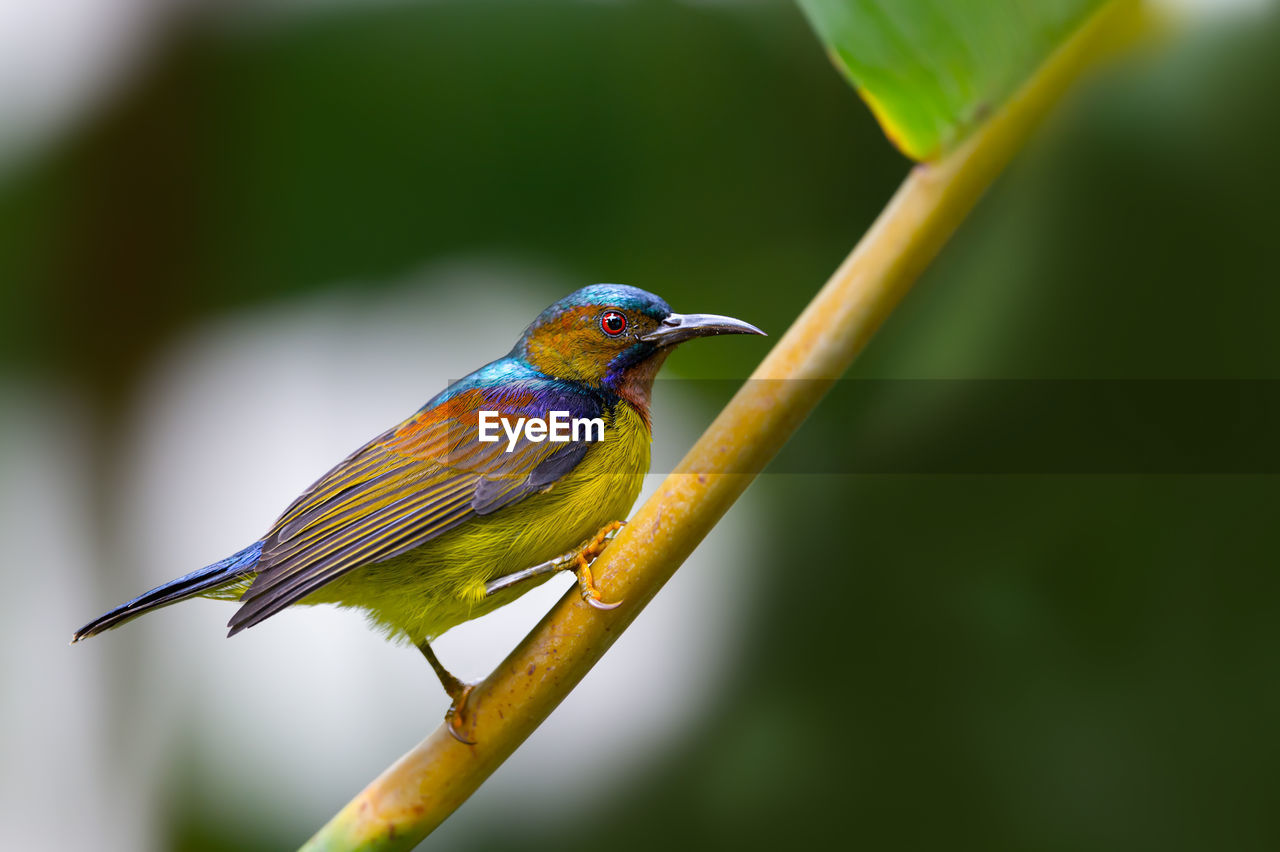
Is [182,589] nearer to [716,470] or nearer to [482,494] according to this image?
[482,494]

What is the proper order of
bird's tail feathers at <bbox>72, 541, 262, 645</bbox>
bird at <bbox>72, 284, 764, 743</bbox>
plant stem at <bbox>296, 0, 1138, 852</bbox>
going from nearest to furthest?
plant stem at <bbox>296, 0, 1138, 852</bbox> → bird's tail feathers at <bbox>72, 541, 262, 645</bbox> → bird at <bbox>72, 284, 764, 743</bbox>

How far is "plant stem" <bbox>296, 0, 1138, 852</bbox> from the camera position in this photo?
0.67m

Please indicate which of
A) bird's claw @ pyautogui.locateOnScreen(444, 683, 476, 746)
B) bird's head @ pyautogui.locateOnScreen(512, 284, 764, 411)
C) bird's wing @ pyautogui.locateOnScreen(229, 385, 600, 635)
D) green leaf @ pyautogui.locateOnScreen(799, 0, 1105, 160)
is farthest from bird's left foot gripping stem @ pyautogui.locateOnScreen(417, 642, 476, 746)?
green leaf @ pyautogui.locateOnScreen(799, 0, 1105, 160)

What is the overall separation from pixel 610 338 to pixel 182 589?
555mm

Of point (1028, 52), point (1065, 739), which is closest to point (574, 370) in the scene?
point (1028, 52)

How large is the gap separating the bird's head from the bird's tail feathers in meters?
0.42

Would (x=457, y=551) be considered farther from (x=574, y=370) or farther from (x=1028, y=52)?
(x=1028, y=52)

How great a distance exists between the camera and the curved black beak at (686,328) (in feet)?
3.45

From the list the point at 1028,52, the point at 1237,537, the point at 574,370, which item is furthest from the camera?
the point at 1237,537

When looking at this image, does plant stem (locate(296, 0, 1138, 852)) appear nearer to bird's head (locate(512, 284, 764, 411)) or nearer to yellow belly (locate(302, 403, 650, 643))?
yellow belly (locate(302, 403, 650, 643))

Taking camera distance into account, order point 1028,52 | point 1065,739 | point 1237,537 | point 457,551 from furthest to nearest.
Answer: point 1065,739 → point 1237,537 → point 457,551 → point 1028,52

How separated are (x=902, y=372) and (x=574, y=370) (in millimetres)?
684

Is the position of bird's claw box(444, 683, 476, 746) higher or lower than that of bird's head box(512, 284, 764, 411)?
lower

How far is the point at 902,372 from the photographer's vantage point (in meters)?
1.61
